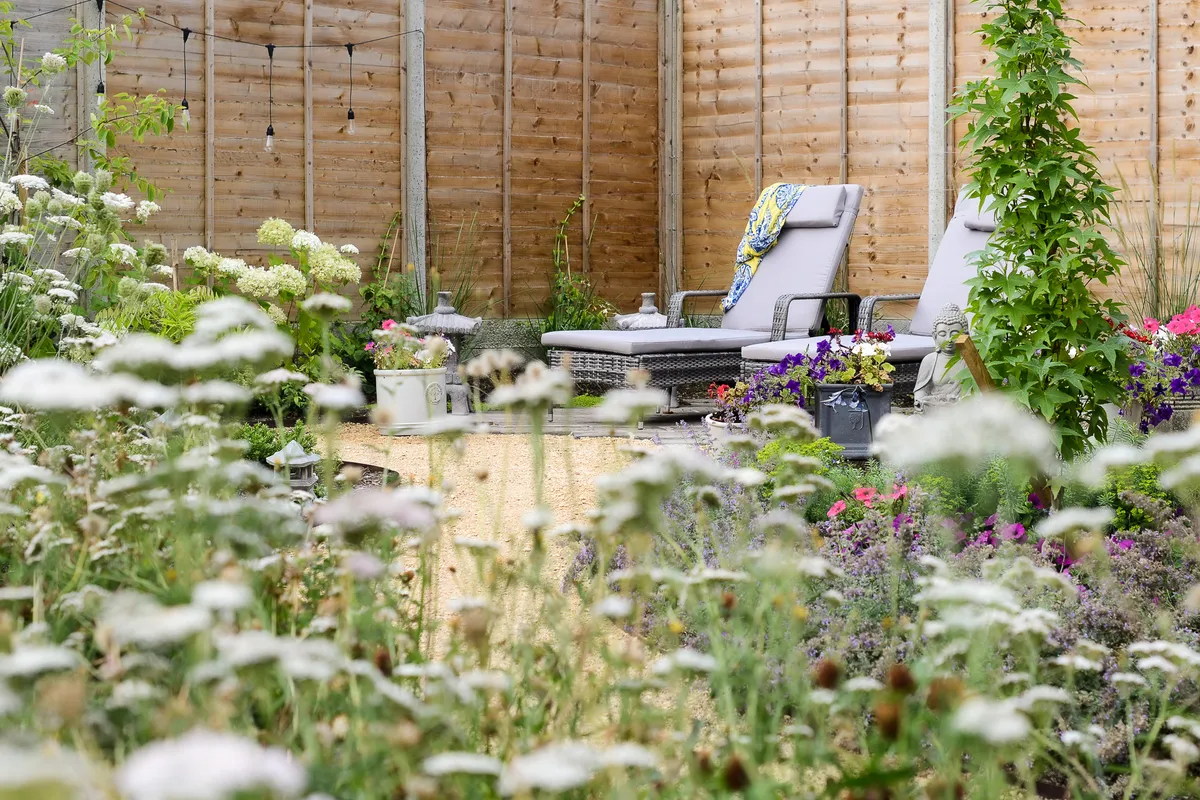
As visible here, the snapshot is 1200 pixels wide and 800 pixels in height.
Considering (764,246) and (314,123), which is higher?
(314,123)

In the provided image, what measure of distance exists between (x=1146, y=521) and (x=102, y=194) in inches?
116

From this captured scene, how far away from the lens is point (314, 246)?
6312mm

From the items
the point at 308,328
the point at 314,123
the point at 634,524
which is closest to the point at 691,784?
the point at 634,524

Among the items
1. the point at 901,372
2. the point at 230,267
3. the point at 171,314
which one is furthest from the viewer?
the point at 230,267

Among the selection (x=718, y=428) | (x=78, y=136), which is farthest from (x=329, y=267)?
(x=718, y=428)

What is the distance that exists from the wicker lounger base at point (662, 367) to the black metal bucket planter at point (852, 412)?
5.66 ft

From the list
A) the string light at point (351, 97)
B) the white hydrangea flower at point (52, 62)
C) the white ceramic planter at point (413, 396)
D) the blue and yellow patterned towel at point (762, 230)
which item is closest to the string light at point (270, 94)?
the string light at point (351, 97)

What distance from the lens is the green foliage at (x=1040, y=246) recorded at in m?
3.09

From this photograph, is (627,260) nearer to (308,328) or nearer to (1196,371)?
(308,328)

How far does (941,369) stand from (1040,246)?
110 centimetres

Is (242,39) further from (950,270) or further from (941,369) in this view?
(941,369)

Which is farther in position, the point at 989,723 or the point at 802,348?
the point at 802,348

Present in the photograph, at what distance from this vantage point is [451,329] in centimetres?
655

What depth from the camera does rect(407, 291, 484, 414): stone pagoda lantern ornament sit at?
6.38m
